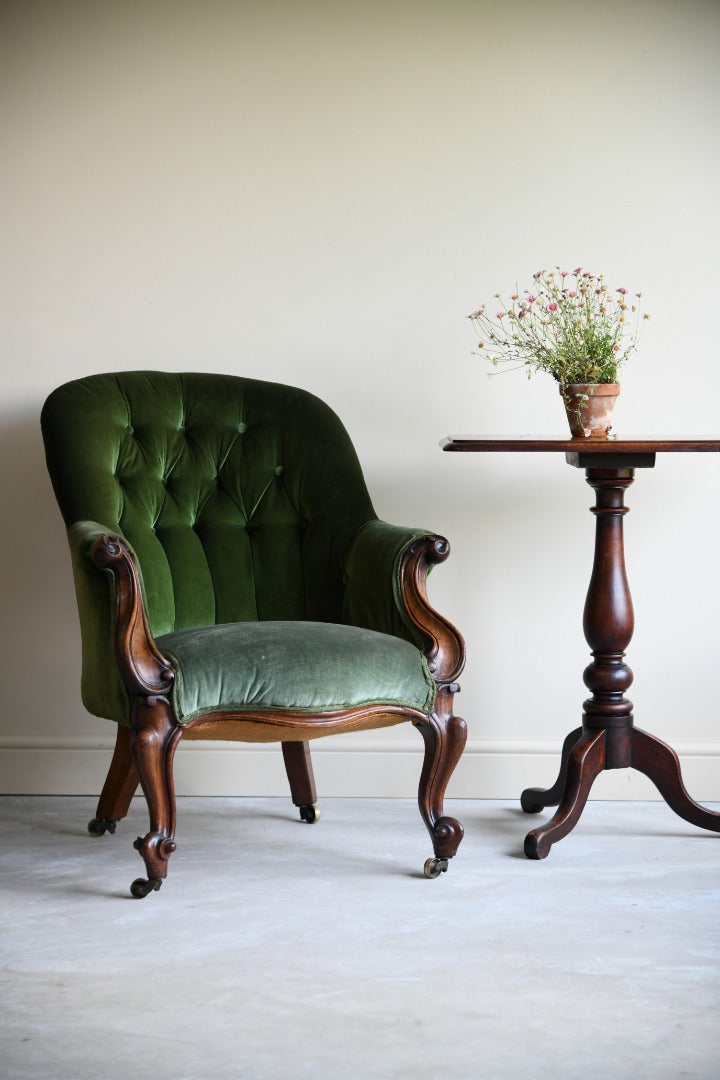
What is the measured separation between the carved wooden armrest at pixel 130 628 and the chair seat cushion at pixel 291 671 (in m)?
0.03

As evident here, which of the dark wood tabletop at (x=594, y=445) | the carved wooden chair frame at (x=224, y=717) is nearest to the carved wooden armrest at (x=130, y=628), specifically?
the carved wooden chair frame at (x=224, y=717)

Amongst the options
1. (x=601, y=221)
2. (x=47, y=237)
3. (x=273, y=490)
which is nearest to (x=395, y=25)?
(x=601, y=221)

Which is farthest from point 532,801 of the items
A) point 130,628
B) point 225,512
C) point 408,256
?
point 408,256

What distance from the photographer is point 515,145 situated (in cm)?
287

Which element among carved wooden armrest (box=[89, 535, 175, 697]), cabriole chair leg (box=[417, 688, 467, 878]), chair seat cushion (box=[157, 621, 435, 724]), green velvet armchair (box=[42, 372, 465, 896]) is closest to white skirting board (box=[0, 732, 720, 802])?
green velvet armchair (box=[42, 372, 465, 896])

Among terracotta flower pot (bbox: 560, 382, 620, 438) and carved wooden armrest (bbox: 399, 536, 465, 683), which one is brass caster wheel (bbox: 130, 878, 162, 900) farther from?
terracotta flower pot (bbox: 560, 382, 620, 438)

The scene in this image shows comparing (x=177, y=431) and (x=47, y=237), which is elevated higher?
(x=47, y=237)

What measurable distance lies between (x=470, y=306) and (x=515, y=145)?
0.42 m

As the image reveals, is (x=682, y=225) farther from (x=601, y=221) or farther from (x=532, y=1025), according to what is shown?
(x=532, y=1025)

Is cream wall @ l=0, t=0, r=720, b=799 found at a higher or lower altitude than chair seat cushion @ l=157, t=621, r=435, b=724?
higher

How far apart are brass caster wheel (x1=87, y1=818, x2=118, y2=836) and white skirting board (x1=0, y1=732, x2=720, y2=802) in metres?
0.36

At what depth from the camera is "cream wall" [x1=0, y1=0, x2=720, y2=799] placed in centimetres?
287

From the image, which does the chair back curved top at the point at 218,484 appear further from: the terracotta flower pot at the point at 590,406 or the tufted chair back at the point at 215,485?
the terracotta flower pot at the point at 590,406

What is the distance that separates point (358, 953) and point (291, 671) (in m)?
0.50
